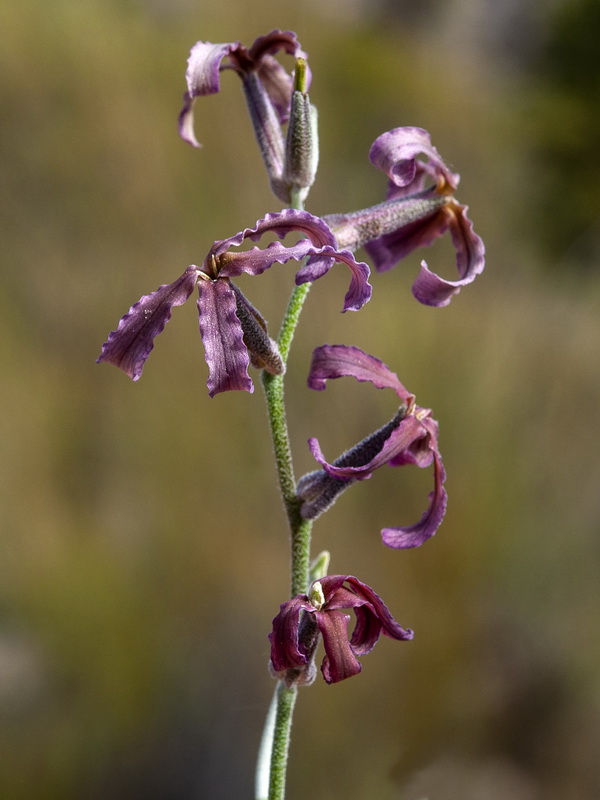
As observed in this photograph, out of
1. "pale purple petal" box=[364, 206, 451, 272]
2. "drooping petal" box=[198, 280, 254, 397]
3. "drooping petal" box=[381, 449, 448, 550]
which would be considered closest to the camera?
"drooping petal" box=[198, 280, 254, 397]

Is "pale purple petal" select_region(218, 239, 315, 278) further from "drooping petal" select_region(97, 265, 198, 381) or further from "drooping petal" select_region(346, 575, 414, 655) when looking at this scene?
"drooping petal" select_region(346, 575, 414, 655)

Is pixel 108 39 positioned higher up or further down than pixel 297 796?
higher up

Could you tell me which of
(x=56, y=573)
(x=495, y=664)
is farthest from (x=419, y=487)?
(x=56, y=573)

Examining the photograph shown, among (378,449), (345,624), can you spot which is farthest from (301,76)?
(345,624)

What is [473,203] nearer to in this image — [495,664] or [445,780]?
[495,664]

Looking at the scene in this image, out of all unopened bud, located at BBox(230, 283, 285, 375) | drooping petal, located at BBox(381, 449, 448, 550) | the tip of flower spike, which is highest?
the tip of flower spike

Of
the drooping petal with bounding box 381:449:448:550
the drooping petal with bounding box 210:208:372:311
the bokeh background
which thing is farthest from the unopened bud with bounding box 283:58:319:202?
the bokeh background

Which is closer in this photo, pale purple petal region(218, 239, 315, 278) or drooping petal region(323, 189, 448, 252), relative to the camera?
pale purple petal region(218, 239, 315, 278)
